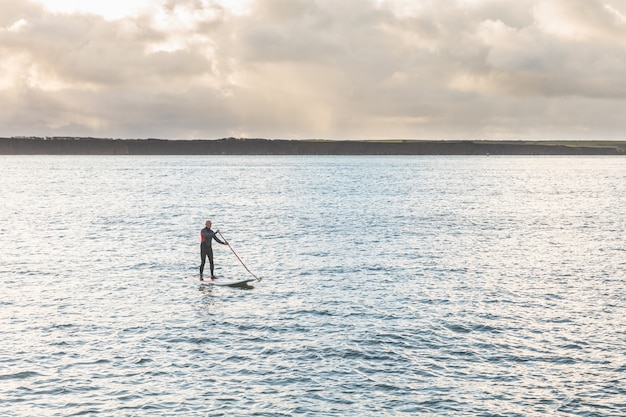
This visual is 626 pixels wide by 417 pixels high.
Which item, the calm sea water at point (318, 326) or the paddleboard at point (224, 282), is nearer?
the calm sea water at point (318, 326)

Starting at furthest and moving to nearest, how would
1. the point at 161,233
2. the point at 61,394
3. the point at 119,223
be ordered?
the point at 119,223
the point at 161,233
the point at 61,394

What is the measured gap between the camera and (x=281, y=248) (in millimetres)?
52406

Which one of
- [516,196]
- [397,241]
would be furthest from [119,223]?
[516,196]

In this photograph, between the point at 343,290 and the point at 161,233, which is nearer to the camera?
the point at 343,290

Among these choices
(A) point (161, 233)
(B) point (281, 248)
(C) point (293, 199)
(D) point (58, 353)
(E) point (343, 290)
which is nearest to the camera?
(D) point (58, 353)

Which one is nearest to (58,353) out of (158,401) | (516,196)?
(158,401)

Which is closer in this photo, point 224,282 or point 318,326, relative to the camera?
point 318,326

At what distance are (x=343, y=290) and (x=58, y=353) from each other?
1550 cm

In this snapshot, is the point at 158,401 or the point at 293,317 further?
the point at 293,317

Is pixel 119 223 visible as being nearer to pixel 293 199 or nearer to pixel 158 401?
pixel 293 199

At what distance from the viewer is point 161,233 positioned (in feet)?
205

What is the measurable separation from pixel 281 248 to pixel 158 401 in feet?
107

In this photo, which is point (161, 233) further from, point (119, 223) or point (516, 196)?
point (516, 196)

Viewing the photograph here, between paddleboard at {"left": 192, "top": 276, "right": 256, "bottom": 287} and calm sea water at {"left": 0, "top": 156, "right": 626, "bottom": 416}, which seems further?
paddleboard at {"left": 192, "top": 276, "right": 256, "bottom": 287}
